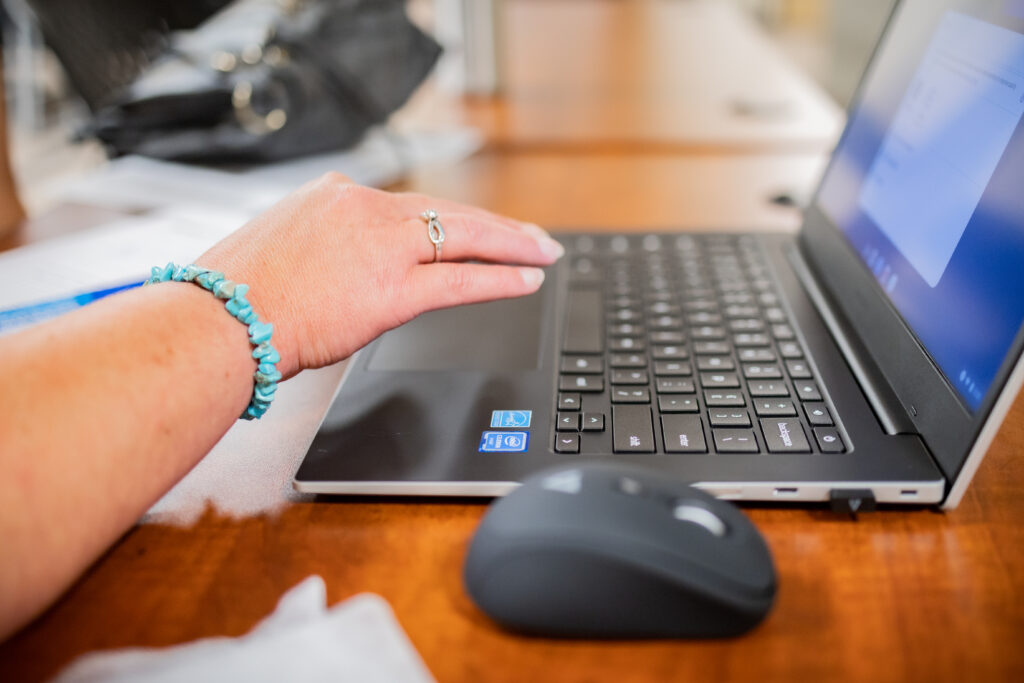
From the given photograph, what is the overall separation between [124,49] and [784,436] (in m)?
1.31

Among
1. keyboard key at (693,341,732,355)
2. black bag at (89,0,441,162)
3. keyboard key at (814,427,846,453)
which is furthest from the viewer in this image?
black bag at (89,0,441,162)

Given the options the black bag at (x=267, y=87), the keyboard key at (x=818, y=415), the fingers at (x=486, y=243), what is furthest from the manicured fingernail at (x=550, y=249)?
the black bag at (x=267, y=87)

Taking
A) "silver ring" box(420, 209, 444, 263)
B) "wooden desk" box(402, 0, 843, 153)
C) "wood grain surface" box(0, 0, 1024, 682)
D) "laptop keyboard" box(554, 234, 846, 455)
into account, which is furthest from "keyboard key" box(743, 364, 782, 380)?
"wooden desk" box(402, 0, 843, 153)

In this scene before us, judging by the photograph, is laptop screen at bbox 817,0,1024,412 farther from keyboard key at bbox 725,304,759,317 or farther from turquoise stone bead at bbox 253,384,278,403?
turquoise stone bead at bbox 253,384,278,403

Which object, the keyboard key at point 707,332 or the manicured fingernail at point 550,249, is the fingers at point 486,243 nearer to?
the manicured fingernail at point 550,249

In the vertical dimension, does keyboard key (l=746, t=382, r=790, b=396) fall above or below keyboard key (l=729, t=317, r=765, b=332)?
above

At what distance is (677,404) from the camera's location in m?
0.45

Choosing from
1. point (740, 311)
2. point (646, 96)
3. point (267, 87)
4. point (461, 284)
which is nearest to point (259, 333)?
point (461, 284)

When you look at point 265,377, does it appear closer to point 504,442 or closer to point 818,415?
point 504,442

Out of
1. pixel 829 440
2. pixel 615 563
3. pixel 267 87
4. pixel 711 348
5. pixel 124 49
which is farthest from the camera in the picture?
pixel 124 49

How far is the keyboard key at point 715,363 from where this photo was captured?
48 cm

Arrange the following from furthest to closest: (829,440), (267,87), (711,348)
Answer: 1. (267,87)
2. (711,348)
3. (829,440)

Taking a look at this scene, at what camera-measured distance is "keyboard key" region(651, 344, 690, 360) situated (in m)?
0.50

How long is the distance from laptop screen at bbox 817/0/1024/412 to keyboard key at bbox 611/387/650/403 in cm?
16
